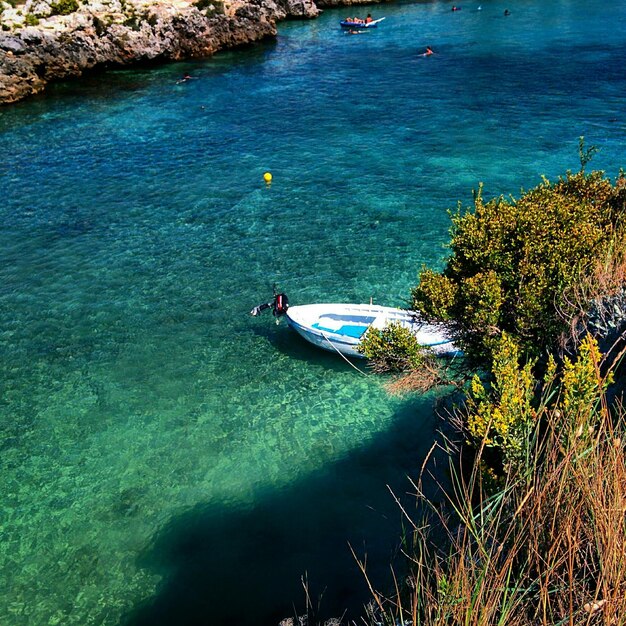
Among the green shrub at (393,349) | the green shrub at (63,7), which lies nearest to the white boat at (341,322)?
the green shrub at (393,349)

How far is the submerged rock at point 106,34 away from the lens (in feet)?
157

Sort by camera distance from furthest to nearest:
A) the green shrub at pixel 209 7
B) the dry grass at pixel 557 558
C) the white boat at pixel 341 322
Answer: the green shrub at pixel 209 7 < the white boat at pixel 341 322 < the dry grass at pixel 557 558

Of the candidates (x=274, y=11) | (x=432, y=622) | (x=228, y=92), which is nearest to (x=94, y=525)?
(x=432, y=622)

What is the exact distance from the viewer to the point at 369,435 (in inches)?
665

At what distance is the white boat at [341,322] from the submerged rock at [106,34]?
39242mm

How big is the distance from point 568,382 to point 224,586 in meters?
9.64

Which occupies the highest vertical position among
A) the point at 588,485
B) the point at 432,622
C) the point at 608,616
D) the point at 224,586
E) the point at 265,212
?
A: the point at 588,485

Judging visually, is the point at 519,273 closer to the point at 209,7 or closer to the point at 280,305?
the point at 280,305

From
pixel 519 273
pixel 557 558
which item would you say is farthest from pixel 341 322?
pixel 557 558

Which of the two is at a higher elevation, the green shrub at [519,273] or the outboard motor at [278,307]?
the green shrub at [519,273]

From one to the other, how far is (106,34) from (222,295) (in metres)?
41.9

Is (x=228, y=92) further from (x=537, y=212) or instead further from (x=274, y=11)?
(x=537, y=212)

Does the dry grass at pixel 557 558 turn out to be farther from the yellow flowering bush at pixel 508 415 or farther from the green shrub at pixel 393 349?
the green shrub at pixel 393 349

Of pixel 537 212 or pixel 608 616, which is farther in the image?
pixel 537 212
